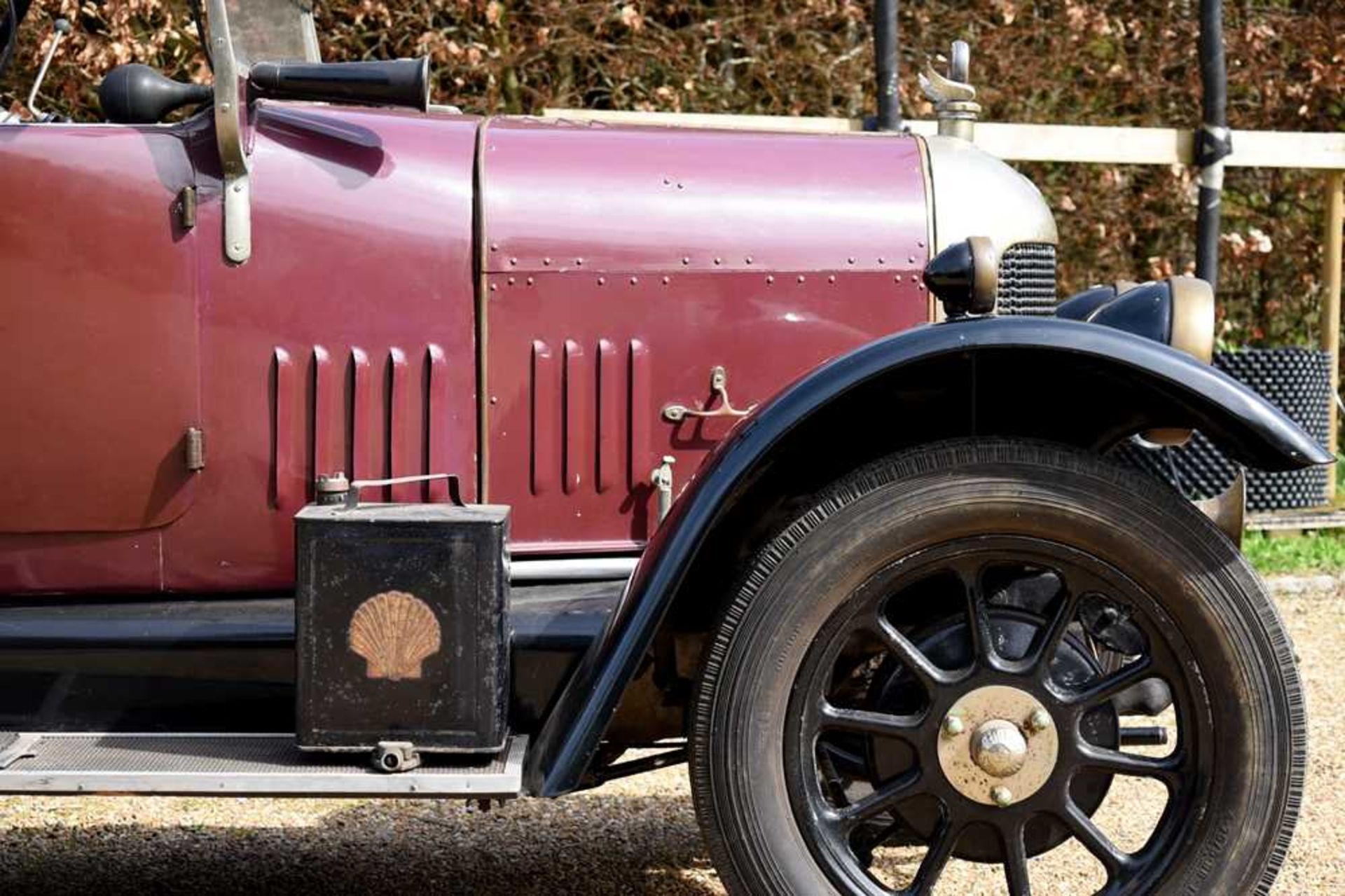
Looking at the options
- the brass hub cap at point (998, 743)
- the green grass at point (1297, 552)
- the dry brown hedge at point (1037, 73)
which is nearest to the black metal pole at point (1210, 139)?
the dry brown hedge at point (1037, 73)

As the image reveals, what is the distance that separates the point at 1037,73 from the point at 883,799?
23.7 feet

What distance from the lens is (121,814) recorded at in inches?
150

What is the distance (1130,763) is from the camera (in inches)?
97.7

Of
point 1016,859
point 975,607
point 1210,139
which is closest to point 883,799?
point 1016,859

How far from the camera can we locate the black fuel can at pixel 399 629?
2432 mm

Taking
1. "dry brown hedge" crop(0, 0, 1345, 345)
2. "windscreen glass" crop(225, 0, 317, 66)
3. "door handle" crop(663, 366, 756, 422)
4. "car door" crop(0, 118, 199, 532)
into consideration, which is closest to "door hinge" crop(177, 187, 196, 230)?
"car door" crop(0, 118, 199, 532)

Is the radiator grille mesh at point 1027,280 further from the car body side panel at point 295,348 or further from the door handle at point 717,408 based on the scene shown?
the car body side panel at point 295,348

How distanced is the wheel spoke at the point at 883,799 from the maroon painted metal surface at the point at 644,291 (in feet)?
2.38

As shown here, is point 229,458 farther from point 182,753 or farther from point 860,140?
point 860,140

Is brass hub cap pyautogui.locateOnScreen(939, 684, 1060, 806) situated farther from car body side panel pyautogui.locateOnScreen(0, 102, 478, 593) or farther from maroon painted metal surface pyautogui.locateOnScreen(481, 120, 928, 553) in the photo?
car body side panel pyautogui.locateOnScreen(0, 102, 478, 593)

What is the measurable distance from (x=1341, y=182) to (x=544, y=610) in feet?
20.5

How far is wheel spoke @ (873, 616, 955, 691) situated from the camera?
8.15ft

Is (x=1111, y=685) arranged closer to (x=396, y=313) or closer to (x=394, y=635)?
(x=394, y=635)

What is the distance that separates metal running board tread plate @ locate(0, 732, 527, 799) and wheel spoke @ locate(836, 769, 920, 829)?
503 mm
